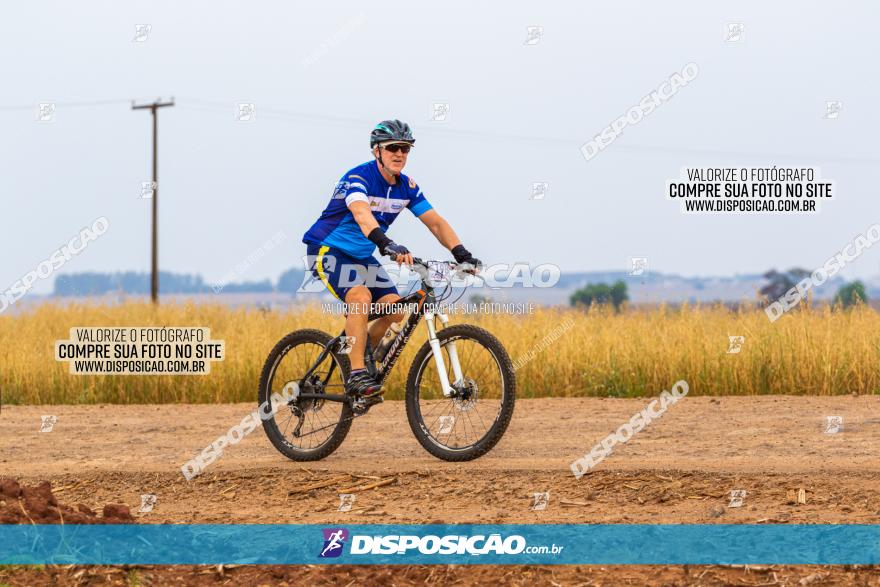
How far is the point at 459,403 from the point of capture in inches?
308

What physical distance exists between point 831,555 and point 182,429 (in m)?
7.10

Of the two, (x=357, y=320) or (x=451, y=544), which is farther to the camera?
(x=357, y=320)

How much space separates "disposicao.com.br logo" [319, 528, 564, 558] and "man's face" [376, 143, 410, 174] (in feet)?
10.1

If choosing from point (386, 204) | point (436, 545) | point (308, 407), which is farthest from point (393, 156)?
point (436, 545)

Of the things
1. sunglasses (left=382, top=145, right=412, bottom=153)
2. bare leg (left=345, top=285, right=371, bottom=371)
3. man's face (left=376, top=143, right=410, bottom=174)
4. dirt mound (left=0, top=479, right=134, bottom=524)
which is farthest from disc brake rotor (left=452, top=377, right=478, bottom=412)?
dirt mound (left=0, top=479, right=134, bottom=524)

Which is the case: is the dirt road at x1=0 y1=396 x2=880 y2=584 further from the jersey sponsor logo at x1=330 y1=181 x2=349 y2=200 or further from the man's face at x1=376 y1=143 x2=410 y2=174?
the man's face at x1=376 y1=143 x2=410 y2=174

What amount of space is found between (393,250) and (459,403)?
4.14 feet

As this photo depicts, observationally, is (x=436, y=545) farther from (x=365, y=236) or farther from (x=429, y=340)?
(x=365, y=236)

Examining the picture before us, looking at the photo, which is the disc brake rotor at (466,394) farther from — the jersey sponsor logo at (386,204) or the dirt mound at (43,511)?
the dirt mound at (43,511)

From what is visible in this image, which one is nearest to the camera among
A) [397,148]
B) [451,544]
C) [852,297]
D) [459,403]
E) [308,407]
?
[451,544]

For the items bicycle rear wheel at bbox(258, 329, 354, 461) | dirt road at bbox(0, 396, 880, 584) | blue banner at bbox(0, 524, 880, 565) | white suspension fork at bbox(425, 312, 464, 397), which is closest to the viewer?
blue banner at bbox(0, 524, 880, 565)

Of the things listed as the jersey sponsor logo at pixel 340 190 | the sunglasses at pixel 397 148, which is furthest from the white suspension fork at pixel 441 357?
the sunglasses at pixel 397 148

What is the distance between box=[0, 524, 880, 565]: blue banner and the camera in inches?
221

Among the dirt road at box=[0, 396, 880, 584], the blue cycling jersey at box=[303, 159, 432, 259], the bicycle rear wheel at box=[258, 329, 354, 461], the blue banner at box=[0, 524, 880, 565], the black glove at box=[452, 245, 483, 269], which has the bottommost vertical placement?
the blue banner at box=[0, 524, 880, 565]
